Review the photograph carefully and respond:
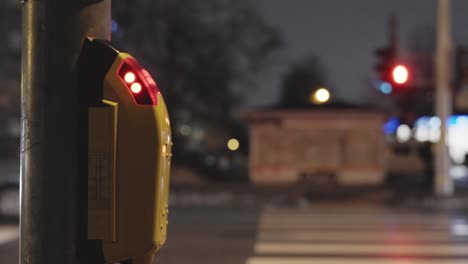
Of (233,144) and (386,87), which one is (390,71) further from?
(233,144)

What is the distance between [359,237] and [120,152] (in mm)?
9197

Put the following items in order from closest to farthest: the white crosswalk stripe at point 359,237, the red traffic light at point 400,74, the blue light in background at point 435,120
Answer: the white crosswalk stripe at point 359,237
the red traffic light at point 400,74
the blue light in background at point 435,120

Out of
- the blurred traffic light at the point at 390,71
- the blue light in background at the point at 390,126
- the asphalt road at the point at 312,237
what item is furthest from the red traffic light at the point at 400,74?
the blue light in background at the point at 390,126

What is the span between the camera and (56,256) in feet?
9.38

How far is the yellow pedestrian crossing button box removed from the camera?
9.45 ft

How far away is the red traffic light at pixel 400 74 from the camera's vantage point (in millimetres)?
17125

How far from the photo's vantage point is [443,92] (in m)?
18.8

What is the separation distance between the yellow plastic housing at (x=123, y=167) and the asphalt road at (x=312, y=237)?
6.17 metres

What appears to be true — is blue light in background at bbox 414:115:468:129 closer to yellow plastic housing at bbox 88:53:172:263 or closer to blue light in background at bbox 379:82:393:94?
blue light in background at bbox 379:82:393:94

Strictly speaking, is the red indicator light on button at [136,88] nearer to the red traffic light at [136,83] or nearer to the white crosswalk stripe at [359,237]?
the red traffic light at [136,83]

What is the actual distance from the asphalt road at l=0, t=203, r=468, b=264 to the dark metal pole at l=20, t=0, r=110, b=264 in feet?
20.6

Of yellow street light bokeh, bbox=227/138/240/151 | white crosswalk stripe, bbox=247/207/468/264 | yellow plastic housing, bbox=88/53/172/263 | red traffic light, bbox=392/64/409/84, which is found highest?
red traffic light, bbox=392/64/409/84

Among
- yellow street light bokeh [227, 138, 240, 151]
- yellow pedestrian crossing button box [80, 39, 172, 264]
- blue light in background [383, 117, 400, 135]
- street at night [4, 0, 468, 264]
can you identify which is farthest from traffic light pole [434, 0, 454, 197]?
yellow street light bokeh [227, 138, 240, 151]

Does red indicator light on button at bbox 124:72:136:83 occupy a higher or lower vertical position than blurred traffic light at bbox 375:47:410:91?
lower
